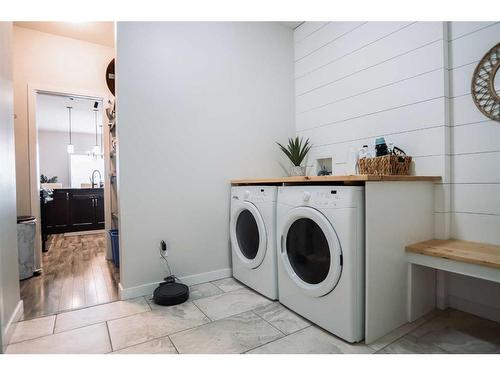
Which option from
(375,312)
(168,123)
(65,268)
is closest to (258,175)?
(168,123)

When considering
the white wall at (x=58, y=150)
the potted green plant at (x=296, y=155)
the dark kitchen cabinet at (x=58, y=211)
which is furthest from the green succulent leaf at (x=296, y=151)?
the white wall at (x=58, y=150)

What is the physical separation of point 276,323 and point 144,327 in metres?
0.79

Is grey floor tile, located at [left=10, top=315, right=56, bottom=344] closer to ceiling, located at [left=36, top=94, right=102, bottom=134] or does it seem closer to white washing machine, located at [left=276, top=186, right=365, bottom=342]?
white washing machine, located at [left=276, top=186, right=365, bottom=342]

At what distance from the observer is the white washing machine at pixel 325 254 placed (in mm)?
1374

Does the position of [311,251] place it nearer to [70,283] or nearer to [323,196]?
[323,196]

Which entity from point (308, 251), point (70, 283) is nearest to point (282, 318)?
point (308, 251)

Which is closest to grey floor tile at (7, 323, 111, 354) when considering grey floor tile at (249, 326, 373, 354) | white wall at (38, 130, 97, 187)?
grey floor tile at (249, 326, 373, 354)

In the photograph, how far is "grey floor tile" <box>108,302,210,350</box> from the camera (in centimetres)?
A: 149

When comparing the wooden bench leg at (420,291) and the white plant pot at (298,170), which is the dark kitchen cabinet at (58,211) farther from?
the wooden bench leg at (420,291)

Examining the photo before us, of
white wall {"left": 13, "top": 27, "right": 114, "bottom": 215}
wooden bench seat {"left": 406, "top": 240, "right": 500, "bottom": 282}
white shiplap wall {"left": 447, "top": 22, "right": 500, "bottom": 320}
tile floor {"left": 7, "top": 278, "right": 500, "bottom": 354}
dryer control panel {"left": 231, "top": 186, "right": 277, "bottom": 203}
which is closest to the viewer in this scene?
wooden bench seat {"left": 406, "top": 240, "right": 500, "bottom": 282}

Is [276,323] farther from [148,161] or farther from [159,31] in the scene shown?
[159,31]

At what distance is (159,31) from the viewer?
2.14 meters

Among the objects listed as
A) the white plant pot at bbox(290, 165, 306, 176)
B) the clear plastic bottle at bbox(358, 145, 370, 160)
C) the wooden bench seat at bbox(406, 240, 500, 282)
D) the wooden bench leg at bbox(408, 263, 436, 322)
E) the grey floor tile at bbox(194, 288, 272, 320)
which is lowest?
the grey floor tile at bbox(194, 288, 272, 320)

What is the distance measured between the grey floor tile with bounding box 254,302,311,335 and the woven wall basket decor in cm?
166
